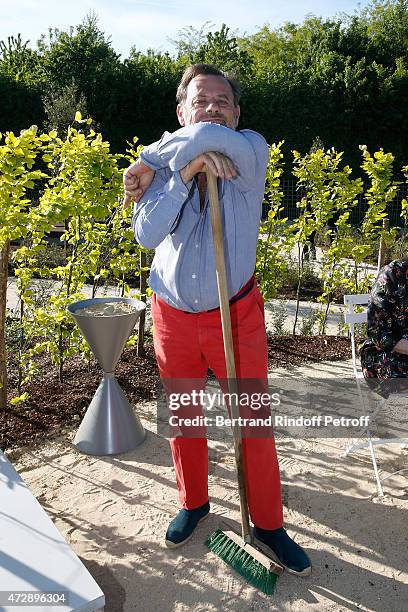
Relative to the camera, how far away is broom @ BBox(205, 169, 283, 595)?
212 cm

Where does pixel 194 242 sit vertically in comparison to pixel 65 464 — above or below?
above

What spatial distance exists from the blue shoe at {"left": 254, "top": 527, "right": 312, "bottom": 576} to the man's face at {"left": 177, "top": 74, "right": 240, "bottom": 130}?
1.73 meters

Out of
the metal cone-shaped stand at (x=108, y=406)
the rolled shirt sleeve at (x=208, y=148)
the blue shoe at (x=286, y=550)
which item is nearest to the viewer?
the rolled shirt sleeve at (x=208, y=148)

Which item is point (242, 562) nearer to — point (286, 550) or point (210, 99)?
point (286, 550)

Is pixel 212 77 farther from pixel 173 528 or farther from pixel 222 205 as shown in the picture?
pixel 173 528

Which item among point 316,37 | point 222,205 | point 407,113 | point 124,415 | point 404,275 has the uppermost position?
point 316,37

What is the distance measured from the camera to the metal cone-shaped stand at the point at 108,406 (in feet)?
11.1

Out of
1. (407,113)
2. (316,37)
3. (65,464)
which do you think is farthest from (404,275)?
(316,37)

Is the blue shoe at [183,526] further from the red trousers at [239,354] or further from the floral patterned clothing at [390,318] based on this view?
the floral patterned clothing at [390,318]

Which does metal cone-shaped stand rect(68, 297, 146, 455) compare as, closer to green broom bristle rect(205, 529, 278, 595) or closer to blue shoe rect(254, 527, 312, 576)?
green broom bristle rect(205, 529, 278, 595)

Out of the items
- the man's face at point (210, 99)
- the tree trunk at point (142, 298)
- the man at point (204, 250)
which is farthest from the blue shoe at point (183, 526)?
the tree trunk at point (142, 298)

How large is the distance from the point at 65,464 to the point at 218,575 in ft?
4.22

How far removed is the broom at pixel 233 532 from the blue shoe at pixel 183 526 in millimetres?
108

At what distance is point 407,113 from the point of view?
19.7 meters
